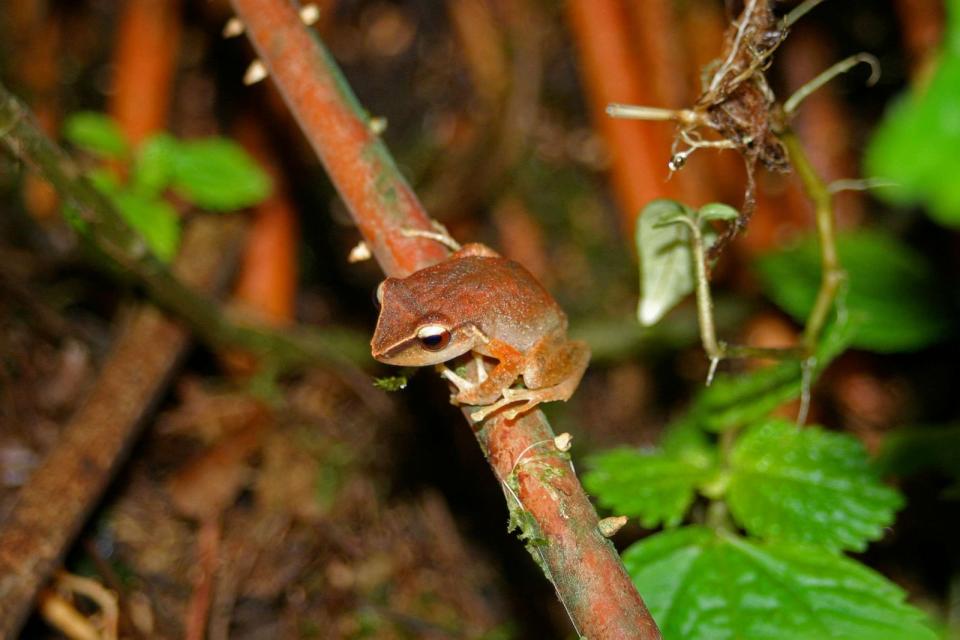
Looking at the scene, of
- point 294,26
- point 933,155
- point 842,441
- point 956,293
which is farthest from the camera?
point 956,293

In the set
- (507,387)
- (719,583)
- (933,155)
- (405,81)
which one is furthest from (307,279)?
(933,155)

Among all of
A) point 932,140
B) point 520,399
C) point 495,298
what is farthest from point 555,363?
point 932,140

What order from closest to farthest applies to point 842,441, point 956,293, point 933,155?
point 933,155 → point 842,441 → point 956,293

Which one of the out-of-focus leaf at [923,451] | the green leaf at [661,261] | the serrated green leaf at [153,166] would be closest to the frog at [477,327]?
the green leaf at [661,261]

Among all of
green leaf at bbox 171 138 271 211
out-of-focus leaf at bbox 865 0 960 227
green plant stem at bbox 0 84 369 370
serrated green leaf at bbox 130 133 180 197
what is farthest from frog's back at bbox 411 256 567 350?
serrated green leaf at bbox 130 133 180 197

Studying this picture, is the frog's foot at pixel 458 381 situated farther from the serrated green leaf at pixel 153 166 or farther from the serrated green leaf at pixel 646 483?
the serrated green leaf at pixel 153 166

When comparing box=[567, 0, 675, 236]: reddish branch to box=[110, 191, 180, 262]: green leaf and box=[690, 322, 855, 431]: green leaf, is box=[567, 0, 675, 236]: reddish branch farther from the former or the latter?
box=[110, 191, 180, 262]: green leaf

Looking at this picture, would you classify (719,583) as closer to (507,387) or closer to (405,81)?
(507,387)
